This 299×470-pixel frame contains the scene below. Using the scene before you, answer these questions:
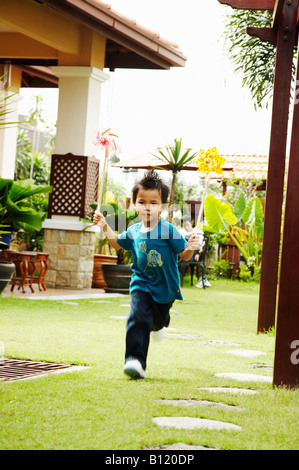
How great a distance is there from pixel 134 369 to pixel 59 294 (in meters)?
6.51

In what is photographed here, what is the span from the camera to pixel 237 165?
1959 centimetres

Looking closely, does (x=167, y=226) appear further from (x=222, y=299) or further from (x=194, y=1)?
(x=194, y=1)

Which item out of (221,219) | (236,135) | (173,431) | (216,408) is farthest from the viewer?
(236,135)

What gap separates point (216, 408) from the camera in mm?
3516

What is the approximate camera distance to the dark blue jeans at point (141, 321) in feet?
14.5

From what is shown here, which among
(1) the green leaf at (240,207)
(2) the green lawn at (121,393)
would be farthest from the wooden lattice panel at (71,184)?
(1) the green leaf at (240,207)

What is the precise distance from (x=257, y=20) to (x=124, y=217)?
4.56 meters

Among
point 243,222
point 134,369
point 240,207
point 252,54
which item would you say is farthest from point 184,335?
point 240,207

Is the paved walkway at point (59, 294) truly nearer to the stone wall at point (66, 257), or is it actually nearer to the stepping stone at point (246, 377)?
the stone wall at point (66, 257)

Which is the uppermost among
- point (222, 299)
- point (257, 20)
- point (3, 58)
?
point (257, 20)

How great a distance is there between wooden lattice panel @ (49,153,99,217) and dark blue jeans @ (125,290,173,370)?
7394 millimetres

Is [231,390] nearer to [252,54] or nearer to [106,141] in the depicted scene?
[106,141]
